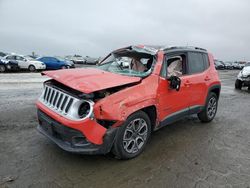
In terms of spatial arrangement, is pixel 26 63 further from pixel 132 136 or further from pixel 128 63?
pixel 132 136

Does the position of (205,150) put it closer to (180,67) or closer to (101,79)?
(180,67)

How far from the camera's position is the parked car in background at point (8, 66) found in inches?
774

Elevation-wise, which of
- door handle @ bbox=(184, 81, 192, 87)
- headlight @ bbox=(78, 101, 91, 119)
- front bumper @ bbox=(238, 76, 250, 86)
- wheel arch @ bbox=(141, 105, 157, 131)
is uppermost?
door handle @ bbox=(184, 81, 192, 87)

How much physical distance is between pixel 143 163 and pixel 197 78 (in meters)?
2.49

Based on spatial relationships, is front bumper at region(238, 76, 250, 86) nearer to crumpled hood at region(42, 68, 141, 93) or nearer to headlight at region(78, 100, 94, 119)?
crumpled hood at region(42, 68, 141, 93)

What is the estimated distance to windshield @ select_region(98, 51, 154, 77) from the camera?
4.36 meters

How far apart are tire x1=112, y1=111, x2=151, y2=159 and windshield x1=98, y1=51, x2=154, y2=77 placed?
3.37ft

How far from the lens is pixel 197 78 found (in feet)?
16.4

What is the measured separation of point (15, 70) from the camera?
70.3ft

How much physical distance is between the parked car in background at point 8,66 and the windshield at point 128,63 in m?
18.0

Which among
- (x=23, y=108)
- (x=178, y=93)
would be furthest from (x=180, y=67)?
(x=23, y=108)

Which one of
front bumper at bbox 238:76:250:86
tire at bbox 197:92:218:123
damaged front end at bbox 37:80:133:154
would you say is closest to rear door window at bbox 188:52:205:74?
tire at bbox 197:92:218:123

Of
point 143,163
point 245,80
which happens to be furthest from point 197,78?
point 245,80

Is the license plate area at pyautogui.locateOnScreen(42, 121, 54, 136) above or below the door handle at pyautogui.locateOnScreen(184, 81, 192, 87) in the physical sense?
below
